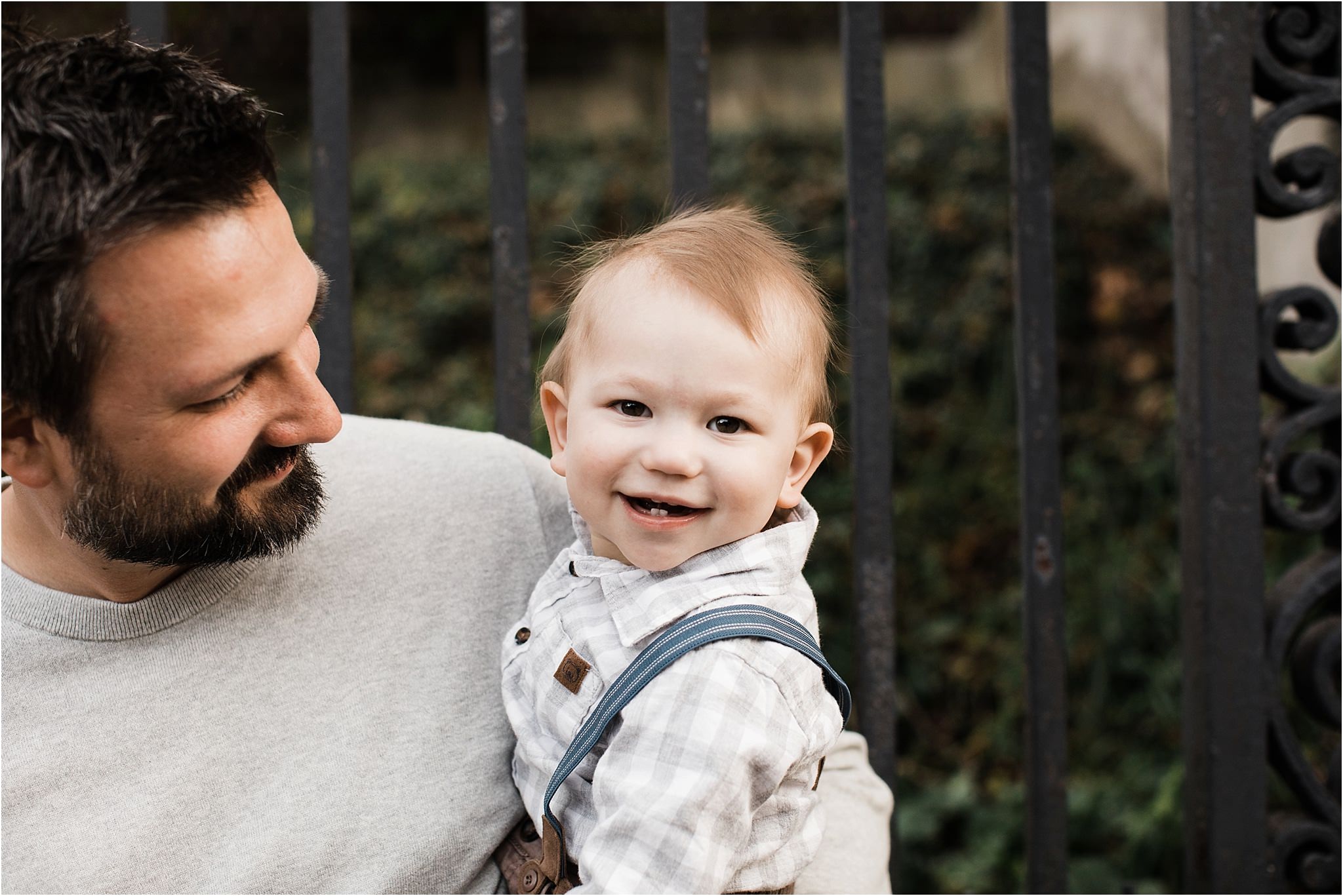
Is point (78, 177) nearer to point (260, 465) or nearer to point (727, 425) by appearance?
point (260, 465)

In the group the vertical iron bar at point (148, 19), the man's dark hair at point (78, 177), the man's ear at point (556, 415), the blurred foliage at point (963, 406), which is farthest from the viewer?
the blurred foliage at point (963, 406)

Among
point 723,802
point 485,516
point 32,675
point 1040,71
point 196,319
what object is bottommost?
point 723,802

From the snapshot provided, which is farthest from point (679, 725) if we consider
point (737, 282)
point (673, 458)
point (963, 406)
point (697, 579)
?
point (963, 406)

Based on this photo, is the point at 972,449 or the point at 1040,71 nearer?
the point at 1040,71

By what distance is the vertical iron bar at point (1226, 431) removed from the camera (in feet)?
6.56

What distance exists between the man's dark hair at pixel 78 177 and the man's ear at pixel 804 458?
83 centimetres

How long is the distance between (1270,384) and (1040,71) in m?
0.76

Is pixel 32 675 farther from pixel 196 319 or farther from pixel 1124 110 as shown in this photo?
pixel 1124 110

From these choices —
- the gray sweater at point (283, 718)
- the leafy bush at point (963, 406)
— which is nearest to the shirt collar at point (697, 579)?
the gray sweater at point (283, 718)

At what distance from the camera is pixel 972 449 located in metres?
5.16

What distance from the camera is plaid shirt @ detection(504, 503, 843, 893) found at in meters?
1.25

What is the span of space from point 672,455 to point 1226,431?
4.16 feet

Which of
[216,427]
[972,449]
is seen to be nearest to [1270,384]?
[216,427]

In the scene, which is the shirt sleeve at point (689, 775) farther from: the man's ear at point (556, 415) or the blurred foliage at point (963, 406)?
the blurred foliage at point (963, 406)
